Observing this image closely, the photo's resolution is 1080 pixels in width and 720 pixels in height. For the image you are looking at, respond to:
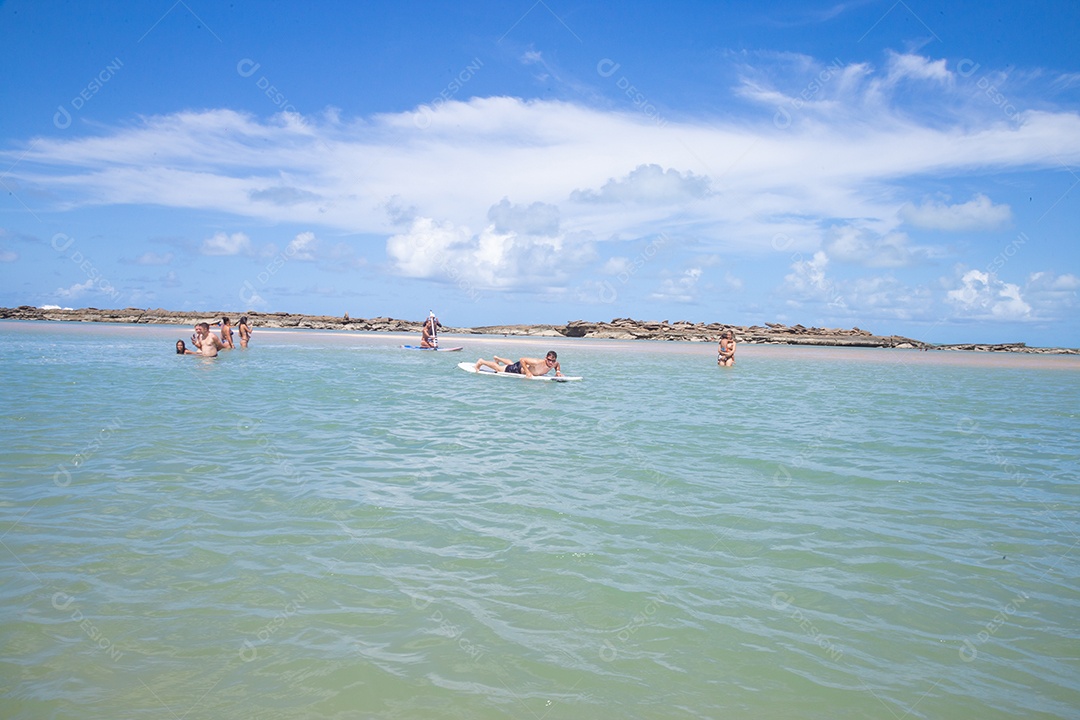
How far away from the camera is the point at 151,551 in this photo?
20.7ft

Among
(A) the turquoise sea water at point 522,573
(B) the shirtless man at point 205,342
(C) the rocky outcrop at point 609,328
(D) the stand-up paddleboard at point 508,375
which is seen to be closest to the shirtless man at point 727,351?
(D) the stand-up paddleboard at point 508,375

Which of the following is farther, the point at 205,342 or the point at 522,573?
the point at 205,342

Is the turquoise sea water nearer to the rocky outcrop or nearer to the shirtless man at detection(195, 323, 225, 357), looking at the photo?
the shirtless man at detection(195, 323, 225, 357)

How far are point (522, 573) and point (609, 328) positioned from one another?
10023 cm

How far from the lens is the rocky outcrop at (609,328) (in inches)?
3708

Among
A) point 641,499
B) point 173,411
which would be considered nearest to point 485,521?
point 641,499

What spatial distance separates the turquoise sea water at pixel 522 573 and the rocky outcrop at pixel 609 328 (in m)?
85.3

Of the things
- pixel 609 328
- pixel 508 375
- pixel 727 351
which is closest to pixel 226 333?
pixel 508 375

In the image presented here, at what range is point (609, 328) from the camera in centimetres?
10544

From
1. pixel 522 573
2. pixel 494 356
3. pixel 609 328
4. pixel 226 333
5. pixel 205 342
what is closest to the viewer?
pixel 522 573

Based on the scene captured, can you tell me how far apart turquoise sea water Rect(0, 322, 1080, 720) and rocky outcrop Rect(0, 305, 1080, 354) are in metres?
85.3

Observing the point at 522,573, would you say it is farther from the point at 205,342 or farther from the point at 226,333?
the point at 226,333

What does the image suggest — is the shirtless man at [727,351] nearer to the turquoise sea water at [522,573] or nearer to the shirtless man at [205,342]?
the turquoise sea water at [522,573]

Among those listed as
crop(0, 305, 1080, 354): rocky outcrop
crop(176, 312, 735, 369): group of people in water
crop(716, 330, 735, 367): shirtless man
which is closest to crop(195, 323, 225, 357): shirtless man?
crop(176, 312, 735, 369): group of people in water
